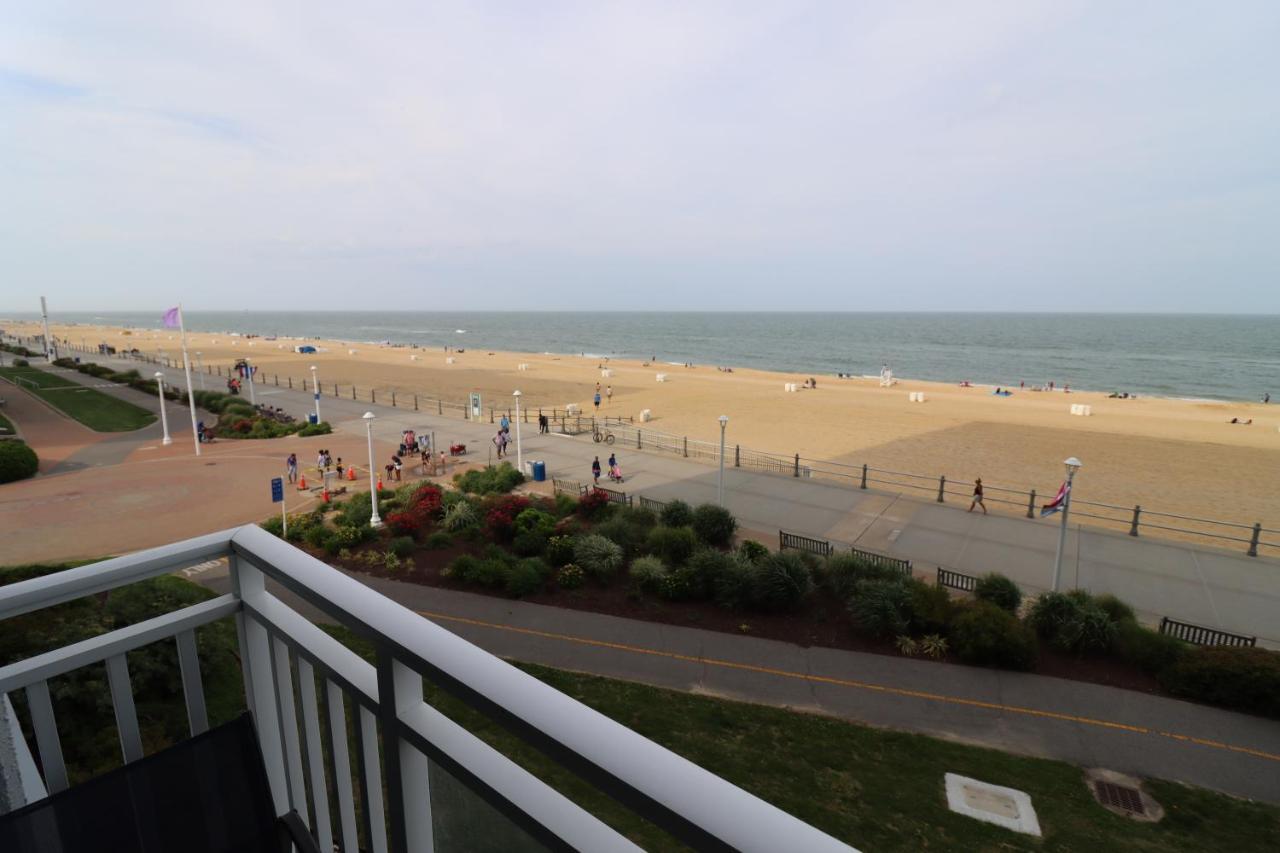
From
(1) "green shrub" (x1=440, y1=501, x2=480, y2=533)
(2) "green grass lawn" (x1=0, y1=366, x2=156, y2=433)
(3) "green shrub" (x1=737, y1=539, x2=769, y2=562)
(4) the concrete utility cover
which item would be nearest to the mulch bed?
(3) "green shrub" (x1=737, y1=539, x2=769, y2=562)

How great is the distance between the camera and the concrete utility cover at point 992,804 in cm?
689

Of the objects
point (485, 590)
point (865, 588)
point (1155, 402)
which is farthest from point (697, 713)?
point (1155, 402)

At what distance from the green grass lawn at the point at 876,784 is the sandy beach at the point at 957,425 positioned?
14.3m

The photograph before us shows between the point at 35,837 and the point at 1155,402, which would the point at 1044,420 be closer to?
the point at 1155,402

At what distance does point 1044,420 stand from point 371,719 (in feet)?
139

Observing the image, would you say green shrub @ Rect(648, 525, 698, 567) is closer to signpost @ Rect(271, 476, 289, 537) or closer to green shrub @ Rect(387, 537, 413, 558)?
green shrub @ Rect(387, 537, 413, 558)

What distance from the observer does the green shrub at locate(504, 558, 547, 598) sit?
12812mm

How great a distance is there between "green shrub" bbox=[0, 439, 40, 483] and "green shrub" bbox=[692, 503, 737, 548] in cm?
2153

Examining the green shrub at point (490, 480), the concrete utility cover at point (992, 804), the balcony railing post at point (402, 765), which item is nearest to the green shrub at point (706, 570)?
the concrete utility cover at point (992, 804)

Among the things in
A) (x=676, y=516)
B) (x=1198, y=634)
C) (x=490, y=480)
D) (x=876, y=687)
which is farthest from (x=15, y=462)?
(x=1198, y=634)

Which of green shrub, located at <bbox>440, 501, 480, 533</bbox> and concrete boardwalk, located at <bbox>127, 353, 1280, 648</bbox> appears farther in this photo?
green shrub, located at <bbox>440, 501, 480, 533</bbox>

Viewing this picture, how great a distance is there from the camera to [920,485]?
23.0 metres

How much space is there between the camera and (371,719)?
5.76 ft

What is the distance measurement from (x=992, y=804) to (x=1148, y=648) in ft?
16.4
